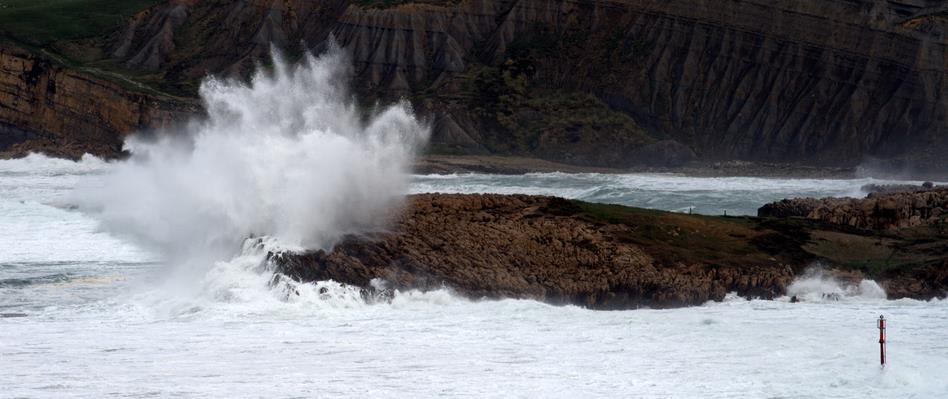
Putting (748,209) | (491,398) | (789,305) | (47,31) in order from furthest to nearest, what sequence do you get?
(47,31), (748,209), (789,305), (491,398)

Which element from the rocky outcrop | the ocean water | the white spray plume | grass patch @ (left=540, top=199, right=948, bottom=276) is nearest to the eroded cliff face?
the white spray plume

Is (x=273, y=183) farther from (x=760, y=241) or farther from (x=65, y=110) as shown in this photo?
(x=65, y=110)

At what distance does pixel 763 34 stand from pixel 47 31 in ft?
107

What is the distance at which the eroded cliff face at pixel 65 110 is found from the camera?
228 ft

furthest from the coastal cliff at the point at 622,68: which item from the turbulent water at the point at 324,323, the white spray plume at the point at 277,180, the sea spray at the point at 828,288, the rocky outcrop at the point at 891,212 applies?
the sea spray at the point at 828,288

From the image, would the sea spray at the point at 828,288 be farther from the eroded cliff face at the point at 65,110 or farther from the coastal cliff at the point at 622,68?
the eroded cliff face at the point at 65,110

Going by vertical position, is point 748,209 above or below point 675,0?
below

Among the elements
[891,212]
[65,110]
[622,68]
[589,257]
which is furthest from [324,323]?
[622,68]

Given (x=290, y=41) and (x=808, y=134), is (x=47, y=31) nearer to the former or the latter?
(x=290, y=41)

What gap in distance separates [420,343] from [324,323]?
1.86 m

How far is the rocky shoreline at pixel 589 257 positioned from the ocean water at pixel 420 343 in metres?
0.40

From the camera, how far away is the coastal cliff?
2672 inches

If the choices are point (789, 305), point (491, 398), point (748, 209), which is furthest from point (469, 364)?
point (748, 209)

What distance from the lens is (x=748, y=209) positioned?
46.4 meters
